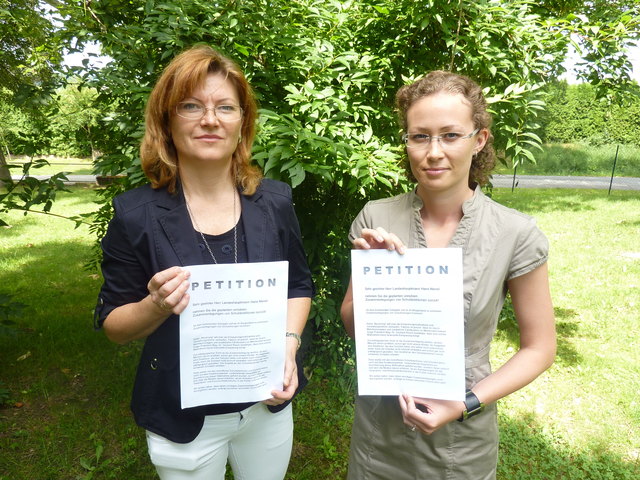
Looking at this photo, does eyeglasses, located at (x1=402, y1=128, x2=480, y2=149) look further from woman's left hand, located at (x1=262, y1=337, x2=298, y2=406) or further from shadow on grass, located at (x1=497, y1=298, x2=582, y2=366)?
shadow on grass, located at (x1=497, y1=298, x2=582, y2=366)

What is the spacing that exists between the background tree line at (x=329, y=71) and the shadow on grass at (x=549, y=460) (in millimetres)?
1615

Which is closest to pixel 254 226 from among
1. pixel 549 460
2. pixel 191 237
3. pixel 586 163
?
pixel 191 237

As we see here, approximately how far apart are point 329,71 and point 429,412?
6.10 ft

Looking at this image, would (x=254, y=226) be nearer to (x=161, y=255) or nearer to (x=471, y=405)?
(x=161, y=255)

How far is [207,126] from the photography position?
150 centimetres

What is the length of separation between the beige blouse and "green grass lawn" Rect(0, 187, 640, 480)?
1.78m

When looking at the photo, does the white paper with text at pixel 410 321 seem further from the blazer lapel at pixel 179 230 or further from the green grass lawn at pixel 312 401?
the green grass lawn at pixel 312 401

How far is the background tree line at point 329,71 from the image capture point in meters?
2.39

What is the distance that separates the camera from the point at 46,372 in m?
4.18

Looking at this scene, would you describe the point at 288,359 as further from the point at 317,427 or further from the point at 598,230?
the point at 598,230

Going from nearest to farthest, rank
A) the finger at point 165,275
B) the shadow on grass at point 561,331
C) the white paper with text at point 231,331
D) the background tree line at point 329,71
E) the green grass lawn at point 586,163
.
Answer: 1. the finger at point 165,275
2. the white paper with text at point 231,331
3. the background tree line at point 329,71
4. the shadow on grass at point 561,331
5. the green grass lawn at point 586,163

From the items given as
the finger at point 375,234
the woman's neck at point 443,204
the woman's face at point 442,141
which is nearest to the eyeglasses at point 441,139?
the woman's face at point 442,141

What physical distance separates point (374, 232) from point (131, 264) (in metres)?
0.79

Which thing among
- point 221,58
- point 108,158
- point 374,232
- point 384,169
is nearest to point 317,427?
point 384,169
